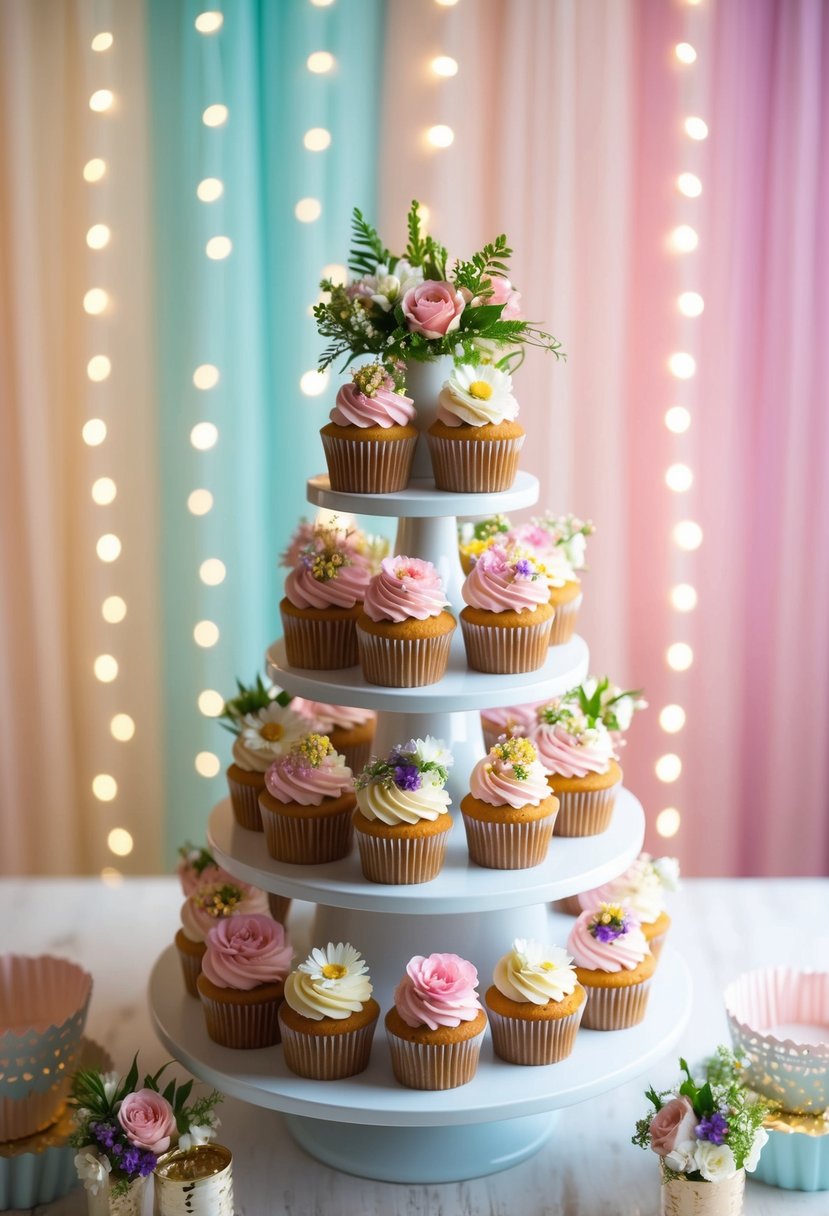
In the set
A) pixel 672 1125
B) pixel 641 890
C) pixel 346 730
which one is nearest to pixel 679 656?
pixel 641 890

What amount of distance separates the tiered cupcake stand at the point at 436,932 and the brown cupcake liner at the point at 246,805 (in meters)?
0.03

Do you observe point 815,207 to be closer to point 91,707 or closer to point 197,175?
point 197,175

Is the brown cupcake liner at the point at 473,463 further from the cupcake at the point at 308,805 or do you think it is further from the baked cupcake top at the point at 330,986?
the baked cupcake top at the point at 330,986

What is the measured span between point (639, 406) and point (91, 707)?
1.41m

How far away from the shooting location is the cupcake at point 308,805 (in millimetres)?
1973

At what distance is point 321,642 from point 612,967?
650 mm

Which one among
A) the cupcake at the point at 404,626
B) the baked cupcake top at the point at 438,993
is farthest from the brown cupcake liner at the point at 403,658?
the baked cupcake top at the point at 438,993

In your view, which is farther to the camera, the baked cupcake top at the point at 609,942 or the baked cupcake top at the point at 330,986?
the baked cupcake top at the point at 609,942

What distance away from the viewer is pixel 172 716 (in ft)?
10.1

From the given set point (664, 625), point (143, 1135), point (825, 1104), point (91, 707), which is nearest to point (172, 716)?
point (91, 707)

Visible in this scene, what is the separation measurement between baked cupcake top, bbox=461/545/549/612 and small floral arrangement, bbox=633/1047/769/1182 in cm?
66

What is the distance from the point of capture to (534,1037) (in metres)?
1.91

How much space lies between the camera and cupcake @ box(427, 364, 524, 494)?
188 cm

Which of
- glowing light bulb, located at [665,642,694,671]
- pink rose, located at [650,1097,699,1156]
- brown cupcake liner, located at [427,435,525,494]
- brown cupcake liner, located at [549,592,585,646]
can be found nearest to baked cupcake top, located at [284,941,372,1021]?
pink rose, located at [650,1097,699,1156]
